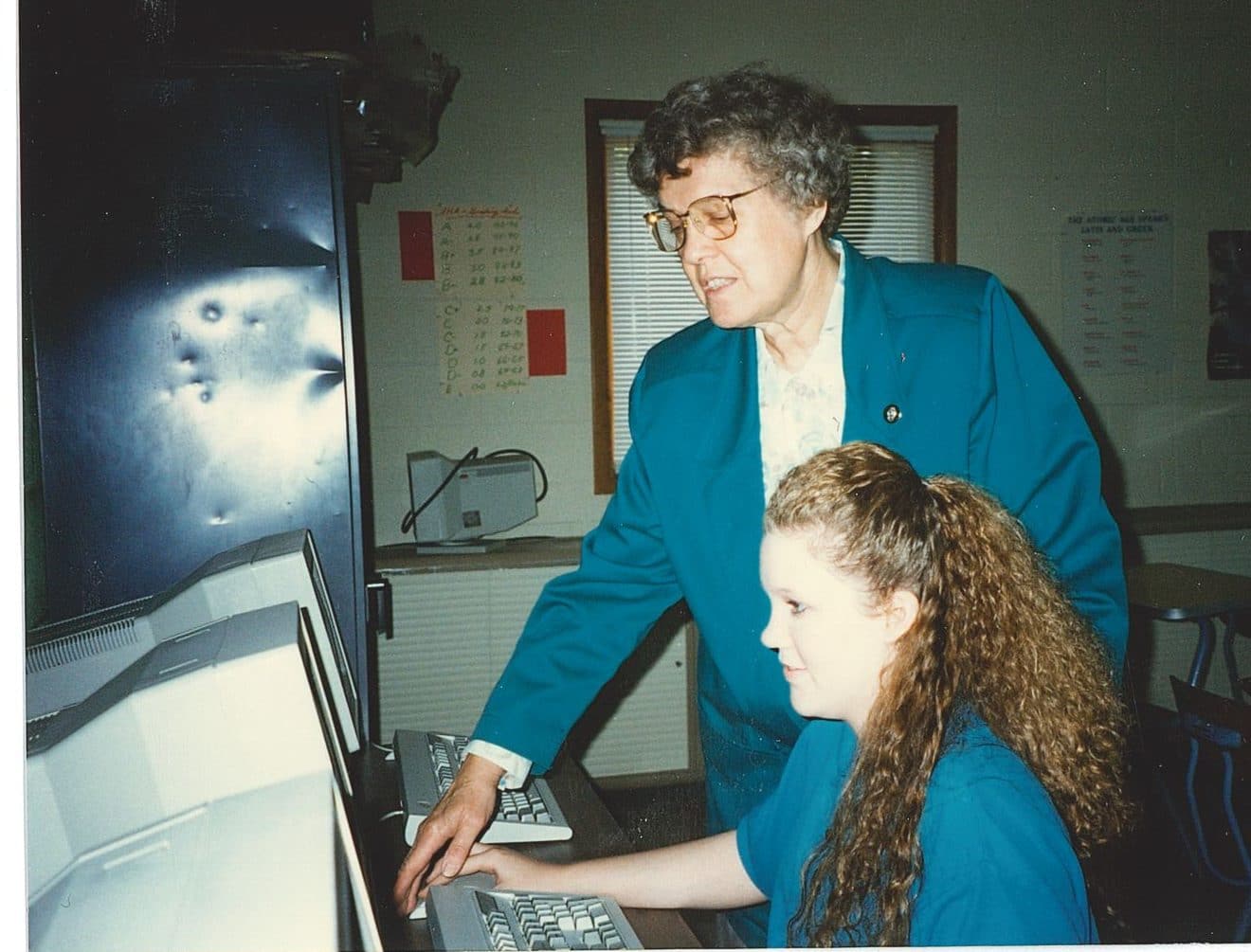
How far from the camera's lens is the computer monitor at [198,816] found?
654 millimetres

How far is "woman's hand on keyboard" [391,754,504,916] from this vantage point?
1129mm

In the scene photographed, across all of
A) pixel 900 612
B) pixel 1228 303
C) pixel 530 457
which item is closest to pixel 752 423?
pixel 900 612

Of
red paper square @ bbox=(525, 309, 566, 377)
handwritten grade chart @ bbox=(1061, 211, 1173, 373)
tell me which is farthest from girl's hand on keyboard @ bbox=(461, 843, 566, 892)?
handwritten grade chart @ bbox=(1061, 211, 1173, 373)

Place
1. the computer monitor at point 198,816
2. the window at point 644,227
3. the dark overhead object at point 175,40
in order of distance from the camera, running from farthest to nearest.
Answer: the window at point 644,227, the dark overhead object at point 175,40, the computer monitor at point 198,816

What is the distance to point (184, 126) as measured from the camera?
1695mm

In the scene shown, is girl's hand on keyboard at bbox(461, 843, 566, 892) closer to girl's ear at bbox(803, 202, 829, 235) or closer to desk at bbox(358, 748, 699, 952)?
desk at bbox(358, 748, 699, 952)

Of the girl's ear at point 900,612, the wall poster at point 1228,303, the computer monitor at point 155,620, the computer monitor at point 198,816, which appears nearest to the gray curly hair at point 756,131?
the girl's ear at point 900,612

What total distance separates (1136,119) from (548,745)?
11.7 ft

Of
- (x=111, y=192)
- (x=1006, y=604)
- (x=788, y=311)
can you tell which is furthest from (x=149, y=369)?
(x=1006, y=604)

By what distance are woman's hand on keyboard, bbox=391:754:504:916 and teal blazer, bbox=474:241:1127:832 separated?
0.19ft

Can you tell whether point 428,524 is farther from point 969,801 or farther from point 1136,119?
point 1136,119

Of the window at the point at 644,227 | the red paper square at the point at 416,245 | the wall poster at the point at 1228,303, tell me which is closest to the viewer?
the red paper square at the point at 416,245

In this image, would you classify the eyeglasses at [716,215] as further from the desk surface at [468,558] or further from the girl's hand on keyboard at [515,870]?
the desk surface at [468,558]

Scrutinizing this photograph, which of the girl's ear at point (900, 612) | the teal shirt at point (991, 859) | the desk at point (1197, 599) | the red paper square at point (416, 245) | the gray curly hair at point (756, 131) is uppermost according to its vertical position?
the red paper square at point (416, 245)
